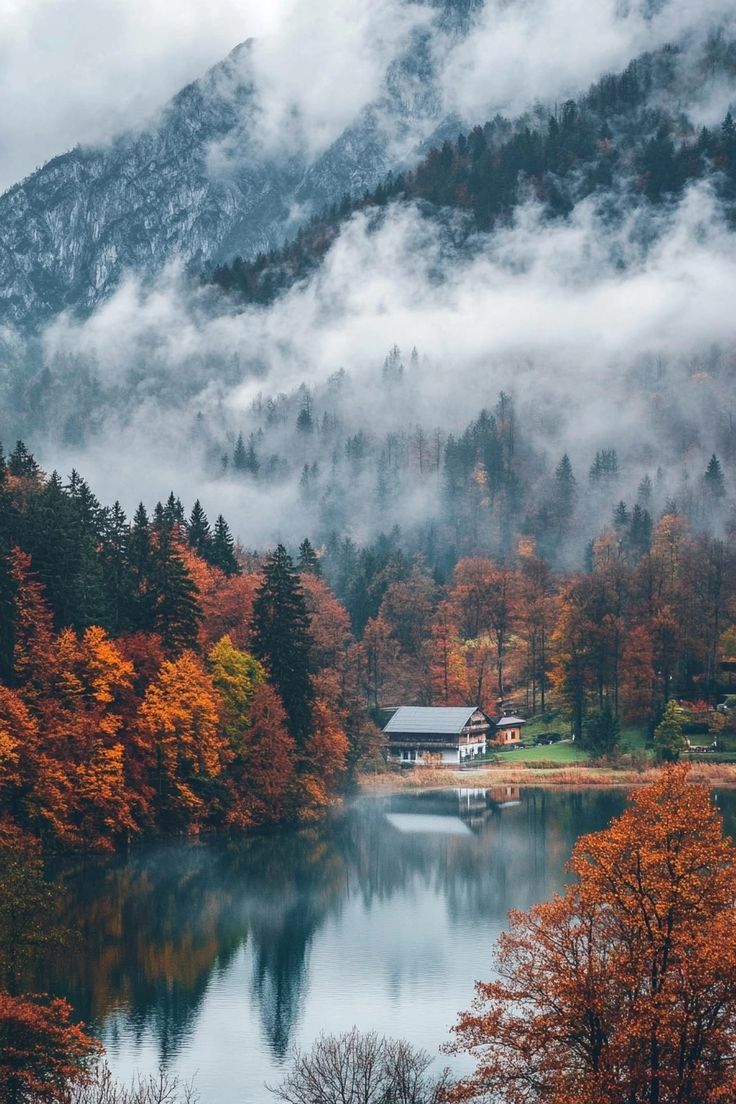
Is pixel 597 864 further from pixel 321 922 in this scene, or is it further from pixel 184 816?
pixel 184 816

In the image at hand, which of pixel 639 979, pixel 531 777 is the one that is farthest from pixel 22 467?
pixel 639 979

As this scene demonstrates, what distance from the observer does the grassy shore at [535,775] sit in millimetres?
119250

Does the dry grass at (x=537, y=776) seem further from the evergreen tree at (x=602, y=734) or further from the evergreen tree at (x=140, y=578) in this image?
the evergreen tree at (x=140, y=578)

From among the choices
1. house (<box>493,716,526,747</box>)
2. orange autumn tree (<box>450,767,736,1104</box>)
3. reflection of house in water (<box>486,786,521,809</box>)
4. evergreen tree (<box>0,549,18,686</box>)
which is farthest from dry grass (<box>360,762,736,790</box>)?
orange autumn tree (<box>450,767,736,1104</box>)

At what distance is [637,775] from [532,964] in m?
85.9

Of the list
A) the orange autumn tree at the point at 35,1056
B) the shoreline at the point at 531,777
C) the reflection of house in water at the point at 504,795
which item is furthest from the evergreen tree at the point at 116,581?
the orange autumn tree at the point at 35,1056

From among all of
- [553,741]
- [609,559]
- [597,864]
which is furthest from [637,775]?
[597,864]

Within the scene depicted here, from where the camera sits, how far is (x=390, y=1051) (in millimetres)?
42594

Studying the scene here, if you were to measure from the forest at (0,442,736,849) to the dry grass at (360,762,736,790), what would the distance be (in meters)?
3.68

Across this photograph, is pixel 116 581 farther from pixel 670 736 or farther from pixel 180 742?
pixel 670 736

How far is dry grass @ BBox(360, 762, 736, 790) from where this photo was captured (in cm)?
11906

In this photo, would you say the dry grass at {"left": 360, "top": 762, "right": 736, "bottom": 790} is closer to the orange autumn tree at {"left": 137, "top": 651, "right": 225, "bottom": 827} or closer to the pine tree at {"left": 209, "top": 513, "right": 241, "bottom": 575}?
the pine tree at {"left": 209, "top": 513, "right": 241, "bottom": 575}

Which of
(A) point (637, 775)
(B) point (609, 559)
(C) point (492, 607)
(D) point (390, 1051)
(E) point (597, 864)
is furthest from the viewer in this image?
(B) point (609, 559)

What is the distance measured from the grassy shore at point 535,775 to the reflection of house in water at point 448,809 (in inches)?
84.9
